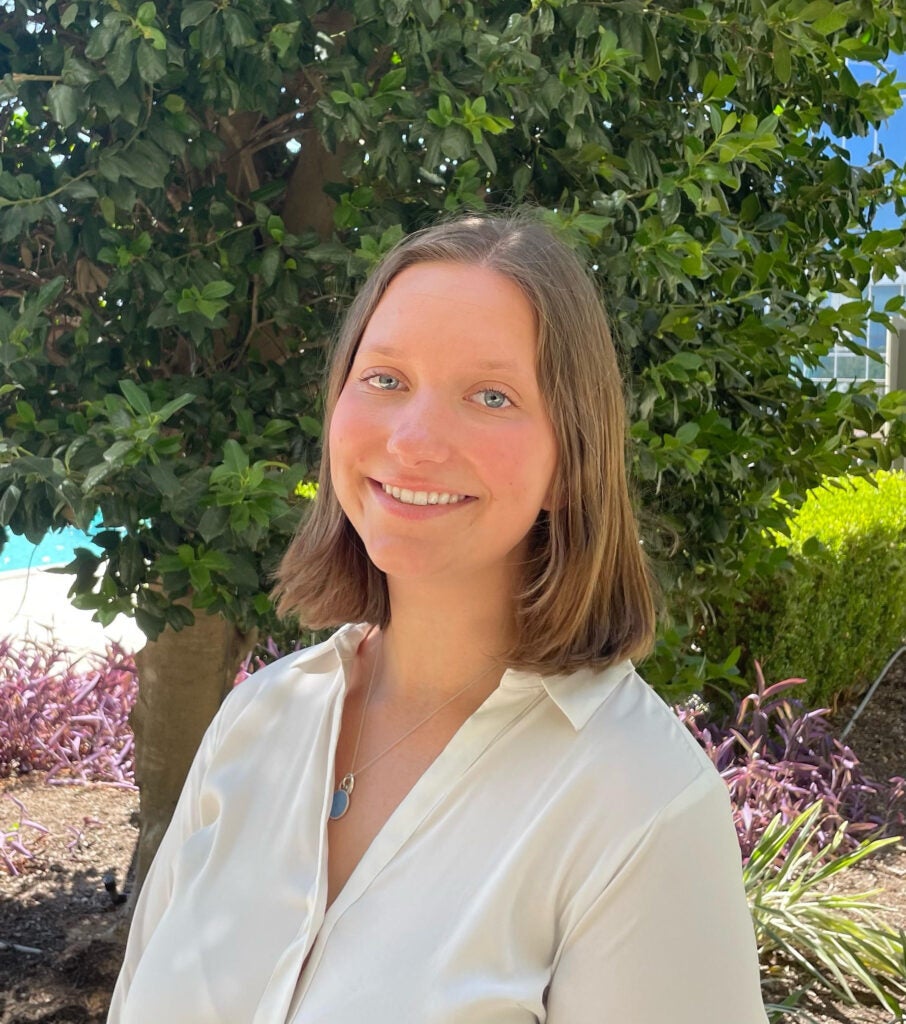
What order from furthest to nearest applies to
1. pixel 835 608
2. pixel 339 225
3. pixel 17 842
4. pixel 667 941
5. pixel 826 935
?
pixel 835 608 → pixel 17 842 → pixel 826 935 → pixel 339 225 → pixel 667 941

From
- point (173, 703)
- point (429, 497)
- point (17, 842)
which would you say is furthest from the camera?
point (17, 842)

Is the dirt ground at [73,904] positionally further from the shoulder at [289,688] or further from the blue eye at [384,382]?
the blue eye at [384,382]

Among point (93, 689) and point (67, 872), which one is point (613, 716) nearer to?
point (67, 872)

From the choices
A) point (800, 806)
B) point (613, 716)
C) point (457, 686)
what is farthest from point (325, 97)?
point (800, 806)

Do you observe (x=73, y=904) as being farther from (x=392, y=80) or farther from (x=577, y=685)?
(x=577, y=685)

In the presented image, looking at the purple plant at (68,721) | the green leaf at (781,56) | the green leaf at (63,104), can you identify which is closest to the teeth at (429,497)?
the green leaf at (63,104)

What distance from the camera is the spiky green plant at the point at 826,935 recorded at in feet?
11.9

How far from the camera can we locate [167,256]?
2.46 metres

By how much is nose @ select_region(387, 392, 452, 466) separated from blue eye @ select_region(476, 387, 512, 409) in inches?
2.1

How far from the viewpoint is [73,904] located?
4.07 metres

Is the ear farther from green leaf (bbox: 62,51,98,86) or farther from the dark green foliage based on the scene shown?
green leaf (bbox: 62,51,98,86)

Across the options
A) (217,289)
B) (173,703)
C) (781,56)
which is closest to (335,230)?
(217,289)

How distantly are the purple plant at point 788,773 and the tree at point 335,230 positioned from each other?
1.85 metres

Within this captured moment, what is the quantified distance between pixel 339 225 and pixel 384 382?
978mm
